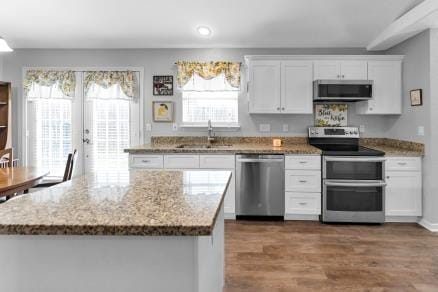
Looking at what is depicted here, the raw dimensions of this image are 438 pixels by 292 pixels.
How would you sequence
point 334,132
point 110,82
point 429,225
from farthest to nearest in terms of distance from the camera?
point 110,82 < point 334,132 < point 429,225

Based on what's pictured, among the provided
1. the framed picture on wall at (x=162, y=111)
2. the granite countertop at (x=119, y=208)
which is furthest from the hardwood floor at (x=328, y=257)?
the framed picture on wall at (x=162, y=111)

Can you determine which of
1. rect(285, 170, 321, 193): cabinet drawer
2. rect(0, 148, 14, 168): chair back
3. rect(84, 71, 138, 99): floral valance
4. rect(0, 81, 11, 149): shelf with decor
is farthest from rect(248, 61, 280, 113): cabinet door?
rect(0, 81, 11, 149): shelf with decor

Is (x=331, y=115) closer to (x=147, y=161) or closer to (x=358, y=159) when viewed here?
(x=358, y=159)

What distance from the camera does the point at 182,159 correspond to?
432 cm

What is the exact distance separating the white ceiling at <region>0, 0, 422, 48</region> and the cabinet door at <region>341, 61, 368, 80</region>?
374 millimetres

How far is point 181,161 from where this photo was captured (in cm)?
432

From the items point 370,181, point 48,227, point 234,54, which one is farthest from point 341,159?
point 48,227

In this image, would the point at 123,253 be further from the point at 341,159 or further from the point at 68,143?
the point at 68,143

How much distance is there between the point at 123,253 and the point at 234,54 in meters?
4.12

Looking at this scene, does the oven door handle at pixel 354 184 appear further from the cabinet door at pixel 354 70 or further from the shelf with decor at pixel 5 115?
the shelf with decor at pixel 5 115

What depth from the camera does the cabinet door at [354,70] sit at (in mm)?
4512

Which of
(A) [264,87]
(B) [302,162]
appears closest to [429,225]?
(B) [302,162]

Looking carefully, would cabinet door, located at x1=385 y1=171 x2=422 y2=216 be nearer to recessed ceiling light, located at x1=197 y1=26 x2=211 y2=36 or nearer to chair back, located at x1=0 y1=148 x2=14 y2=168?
recessed ceiling light, located at x1=197 y1=26 x2=211 y2=36

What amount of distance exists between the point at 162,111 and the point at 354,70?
8.60 ft
